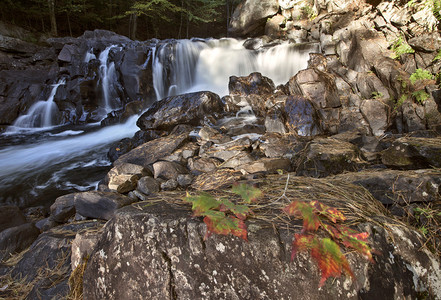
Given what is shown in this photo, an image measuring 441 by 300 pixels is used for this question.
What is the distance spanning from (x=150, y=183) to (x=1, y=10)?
2132 cm

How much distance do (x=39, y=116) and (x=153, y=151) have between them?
32.7 feet

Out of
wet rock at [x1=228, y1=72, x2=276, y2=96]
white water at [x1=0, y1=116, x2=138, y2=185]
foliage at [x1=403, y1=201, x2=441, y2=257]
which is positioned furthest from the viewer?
wet rock at [x1=228, y1=72, x2=276, y2=96]

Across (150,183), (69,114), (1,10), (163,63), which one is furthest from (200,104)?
(1,10)

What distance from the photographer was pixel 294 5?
14.7m

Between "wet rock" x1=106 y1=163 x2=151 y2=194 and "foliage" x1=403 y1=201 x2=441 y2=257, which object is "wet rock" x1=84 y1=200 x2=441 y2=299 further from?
"wet rock" x1=106 y1=163 x2=151 y2=194

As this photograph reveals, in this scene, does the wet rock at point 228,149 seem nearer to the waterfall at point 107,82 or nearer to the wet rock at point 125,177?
the wet rock at point 125,177

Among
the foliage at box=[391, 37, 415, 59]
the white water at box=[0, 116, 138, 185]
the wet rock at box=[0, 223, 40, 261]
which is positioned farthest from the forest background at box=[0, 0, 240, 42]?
the wet rock at box=[0, 223, 40, 261]

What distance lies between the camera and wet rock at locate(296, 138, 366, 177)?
11.2 ft

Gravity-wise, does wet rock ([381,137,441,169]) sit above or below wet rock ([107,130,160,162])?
above

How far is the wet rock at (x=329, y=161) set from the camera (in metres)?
3.41

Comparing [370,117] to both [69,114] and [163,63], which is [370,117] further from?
[69,114]

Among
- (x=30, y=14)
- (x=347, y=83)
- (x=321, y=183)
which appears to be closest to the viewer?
(x=321, y=183)

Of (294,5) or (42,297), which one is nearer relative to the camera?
(42,297)

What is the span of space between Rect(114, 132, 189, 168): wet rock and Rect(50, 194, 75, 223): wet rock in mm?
1547
